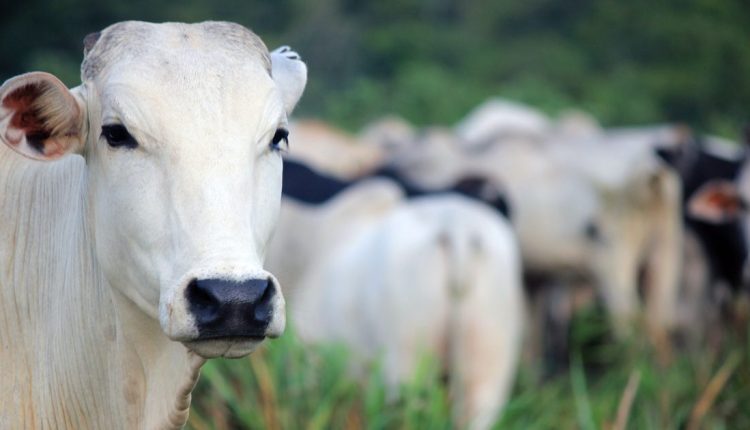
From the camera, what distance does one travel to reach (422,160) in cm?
1069

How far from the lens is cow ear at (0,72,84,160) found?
120 inches

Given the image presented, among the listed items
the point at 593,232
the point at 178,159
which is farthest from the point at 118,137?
the point at 593,232

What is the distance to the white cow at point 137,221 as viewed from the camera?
2.84 metres

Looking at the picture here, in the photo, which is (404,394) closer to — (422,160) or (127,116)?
(127,116)

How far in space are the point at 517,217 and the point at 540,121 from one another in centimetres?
565

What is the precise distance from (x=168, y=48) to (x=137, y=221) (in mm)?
437

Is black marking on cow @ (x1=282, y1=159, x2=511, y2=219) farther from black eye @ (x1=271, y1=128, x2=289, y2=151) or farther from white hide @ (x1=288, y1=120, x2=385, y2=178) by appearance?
black eye @ (x1=271, y1=128, x2=289, y2=151)

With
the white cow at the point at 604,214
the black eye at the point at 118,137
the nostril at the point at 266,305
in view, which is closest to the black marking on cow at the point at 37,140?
the black eye at the point at 118,137

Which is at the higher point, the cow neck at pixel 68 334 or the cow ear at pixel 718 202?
the cow neck at pixel 68 334

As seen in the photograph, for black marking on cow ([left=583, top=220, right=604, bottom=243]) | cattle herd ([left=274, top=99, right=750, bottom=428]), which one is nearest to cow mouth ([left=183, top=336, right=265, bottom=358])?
cattle herd ([left=274, top=99, right=750, bottom=428])

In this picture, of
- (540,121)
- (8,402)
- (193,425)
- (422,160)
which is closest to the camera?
(8,402)

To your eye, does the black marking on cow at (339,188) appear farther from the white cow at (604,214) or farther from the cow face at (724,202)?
Result: the cow face at (724,202)

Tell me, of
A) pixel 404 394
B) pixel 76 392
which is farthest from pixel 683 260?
pixel 76 392

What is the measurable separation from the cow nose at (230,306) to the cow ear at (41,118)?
574 mm
